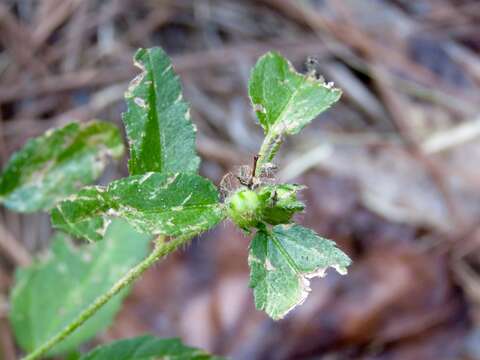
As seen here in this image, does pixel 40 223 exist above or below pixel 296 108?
below

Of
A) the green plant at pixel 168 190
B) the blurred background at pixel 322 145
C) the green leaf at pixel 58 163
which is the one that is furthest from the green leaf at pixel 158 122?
the blurred background at pixel 322 145

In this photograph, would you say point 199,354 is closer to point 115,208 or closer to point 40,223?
point 115,208

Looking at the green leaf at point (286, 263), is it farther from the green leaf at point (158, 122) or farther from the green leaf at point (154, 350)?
the green leaf at point (154, 350)

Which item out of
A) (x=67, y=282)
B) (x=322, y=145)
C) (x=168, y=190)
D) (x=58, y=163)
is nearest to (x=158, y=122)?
(x=168, y=190)

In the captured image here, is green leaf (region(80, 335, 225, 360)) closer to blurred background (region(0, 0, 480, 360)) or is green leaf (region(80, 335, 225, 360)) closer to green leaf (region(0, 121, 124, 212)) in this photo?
green leaf (region(0, 121, 124, 212))

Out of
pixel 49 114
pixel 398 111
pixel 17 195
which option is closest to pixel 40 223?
pixel 49 114

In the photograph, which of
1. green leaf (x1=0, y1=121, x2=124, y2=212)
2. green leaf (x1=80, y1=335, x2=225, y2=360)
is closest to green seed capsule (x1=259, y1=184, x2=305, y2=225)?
green leaf (x1=80, y1=335, x2=225, y2=360)

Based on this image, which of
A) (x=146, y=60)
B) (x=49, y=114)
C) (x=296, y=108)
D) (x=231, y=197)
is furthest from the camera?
(x=49, y=114)
